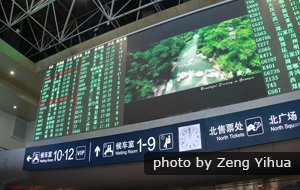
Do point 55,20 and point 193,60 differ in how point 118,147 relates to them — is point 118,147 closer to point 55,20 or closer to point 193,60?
point 193,60

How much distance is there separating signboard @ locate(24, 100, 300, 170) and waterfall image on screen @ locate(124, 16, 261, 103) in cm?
67

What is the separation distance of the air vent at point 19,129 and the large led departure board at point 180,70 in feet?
19.2

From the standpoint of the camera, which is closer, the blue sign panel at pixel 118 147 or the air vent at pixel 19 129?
the blue sign panel at pixel 118 147

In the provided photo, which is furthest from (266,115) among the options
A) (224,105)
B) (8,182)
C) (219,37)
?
(8,182)

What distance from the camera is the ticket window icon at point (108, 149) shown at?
4871 millimetres

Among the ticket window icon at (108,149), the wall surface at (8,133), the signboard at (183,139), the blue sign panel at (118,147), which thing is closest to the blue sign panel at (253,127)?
the signboard at (183,139)

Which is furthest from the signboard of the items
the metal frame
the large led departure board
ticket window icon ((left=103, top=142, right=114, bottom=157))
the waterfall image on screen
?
the metal frame

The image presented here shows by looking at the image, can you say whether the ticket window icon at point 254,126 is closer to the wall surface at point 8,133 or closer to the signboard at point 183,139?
the signboard at point 183,139

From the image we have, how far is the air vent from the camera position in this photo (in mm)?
11406

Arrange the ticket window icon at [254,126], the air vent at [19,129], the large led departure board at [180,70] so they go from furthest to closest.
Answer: the air vent at [19,129], the large led departure board at [180,70], the ticket window icon at [254,126]

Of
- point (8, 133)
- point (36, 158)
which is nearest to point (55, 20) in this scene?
point (8, 133)

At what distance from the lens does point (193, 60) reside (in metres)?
5.00

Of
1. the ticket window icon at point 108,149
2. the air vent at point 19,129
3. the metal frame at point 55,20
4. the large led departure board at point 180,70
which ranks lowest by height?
the ticket window icon at point 108,149

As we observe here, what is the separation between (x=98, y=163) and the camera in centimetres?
489
